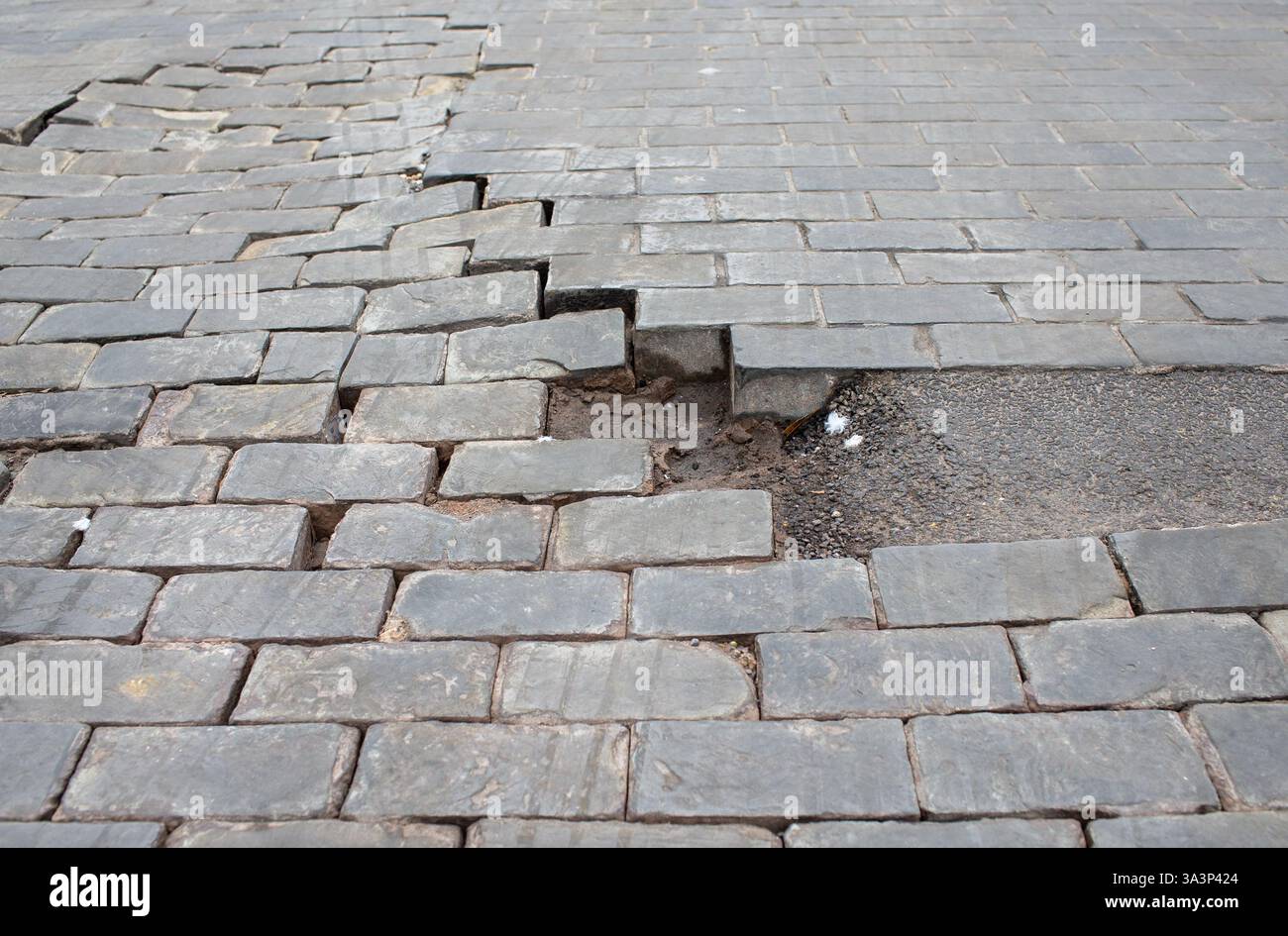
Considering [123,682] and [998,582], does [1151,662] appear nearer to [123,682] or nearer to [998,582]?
[998,582]

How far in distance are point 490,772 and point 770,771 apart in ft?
1.97

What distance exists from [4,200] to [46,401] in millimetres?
2056

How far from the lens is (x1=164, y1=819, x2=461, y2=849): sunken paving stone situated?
206cm

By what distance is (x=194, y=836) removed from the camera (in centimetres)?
209

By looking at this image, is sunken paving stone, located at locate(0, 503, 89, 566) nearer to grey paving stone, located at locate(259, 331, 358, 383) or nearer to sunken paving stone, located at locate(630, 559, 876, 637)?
grey paving stone, located at locate(259, 331, 358, 383)

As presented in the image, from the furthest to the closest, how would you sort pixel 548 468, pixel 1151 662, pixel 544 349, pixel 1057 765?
pixel 544 349, pixel 548 468, pixel 1151 662, pixel 1057 765

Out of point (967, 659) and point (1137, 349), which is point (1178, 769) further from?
point (1137, 349)

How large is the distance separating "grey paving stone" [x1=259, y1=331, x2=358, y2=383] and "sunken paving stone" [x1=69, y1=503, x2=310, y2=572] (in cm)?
63

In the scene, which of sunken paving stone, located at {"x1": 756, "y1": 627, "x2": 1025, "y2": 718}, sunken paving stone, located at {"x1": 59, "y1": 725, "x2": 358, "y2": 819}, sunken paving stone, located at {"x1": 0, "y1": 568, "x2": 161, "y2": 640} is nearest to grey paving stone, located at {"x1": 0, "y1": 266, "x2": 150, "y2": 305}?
sunken paving stone, located at {"x1": 0, "y1": 568, "x2": 161, "y2": 640}

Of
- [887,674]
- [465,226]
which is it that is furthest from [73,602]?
[465,226]

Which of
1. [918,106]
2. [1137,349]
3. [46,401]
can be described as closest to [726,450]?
[1137,349]

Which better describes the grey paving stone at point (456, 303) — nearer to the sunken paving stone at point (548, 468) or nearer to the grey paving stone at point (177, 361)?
the grey paving stone at point (177, 361)

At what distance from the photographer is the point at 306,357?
11.5ft
